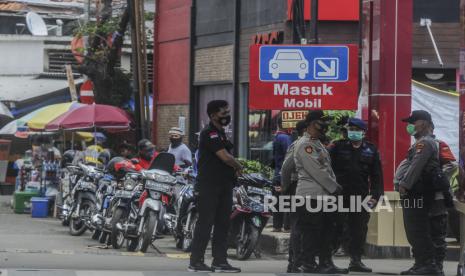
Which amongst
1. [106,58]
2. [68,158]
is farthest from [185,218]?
[106,58]

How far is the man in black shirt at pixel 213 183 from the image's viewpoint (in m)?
11.3

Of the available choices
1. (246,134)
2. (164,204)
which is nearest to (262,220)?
(164,204)

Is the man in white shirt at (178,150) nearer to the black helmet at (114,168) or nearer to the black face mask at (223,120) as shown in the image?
the black helmet at (114,168)

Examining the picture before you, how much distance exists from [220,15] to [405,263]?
1258 cm

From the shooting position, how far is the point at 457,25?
68.0 ft

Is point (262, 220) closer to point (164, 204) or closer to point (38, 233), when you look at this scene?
point (164, 204)

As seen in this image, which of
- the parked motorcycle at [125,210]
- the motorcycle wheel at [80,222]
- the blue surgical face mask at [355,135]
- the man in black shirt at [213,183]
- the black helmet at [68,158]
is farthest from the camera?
the black helmet at [68,158]

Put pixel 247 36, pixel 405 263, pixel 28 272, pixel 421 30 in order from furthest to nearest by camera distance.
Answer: pixel 247 36 < pixel 421 30 < pixel 405 263 < pixel 28 272

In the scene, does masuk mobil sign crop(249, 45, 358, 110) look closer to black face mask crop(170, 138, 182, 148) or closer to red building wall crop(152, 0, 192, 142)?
black face mask crop(170, 138, 182, 148)

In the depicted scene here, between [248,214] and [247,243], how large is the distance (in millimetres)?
396

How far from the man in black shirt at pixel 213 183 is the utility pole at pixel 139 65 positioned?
43.4ft

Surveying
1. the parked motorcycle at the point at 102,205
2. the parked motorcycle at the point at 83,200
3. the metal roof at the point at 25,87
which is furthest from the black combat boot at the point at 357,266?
the metal roof at the point at 25,87

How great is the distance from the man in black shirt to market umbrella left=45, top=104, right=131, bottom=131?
12412mm

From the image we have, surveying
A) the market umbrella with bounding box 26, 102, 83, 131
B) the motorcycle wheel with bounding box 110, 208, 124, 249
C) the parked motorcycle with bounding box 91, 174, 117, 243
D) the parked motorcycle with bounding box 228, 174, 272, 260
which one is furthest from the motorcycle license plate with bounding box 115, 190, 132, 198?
the market umbrella with bounding box 26, 102, 83, 131
